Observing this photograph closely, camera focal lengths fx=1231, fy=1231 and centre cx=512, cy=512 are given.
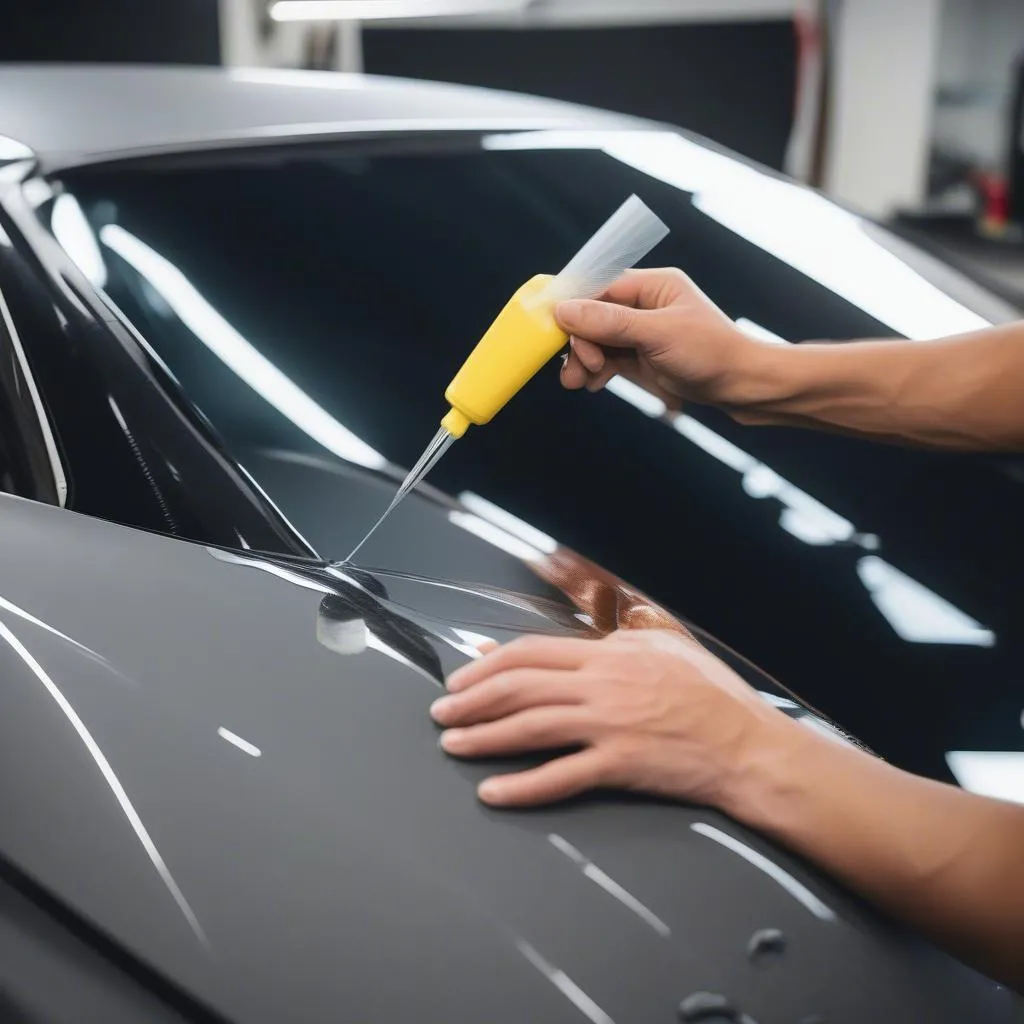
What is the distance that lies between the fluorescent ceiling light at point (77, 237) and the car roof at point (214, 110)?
5cm

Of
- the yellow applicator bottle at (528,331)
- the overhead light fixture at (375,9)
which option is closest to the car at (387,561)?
the yellow applicator bottle at (528,331)

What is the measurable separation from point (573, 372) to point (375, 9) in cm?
385

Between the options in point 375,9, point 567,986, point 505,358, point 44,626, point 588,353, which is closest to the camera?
point 567,986

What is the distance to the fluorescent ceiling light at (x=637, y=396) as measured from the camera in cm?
101

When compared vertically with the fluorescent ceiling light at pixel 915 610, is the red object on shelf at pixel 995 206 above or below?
above

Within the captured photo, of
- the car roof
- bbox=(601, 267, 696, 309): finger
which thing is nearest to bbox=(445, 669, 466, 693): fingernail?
bbox=(601, 267, 696, 309): finger

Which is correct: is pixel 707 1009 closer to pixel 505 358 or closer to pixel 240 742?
pixel 240 742

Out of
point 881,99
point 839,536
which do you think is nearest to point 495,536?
point 839,536

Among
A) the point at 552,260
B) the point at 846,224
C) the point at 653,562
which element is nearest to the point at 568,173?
the point at 552,260

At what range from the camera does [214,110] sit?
3.56 ft

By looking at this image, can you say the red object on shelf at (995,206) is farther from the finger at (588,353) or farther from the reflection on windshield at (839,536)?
the finger at (588,353)

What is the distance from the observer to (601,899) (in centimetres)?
52

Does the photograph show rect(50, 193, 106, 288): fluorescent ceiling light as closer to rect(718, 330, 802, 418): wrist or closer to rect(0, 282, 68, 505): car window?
rect(0, 282, 68, 505): car window

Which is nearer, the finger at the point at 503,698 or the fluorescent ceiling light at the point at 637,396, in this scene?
the finger at the point at 503,698
